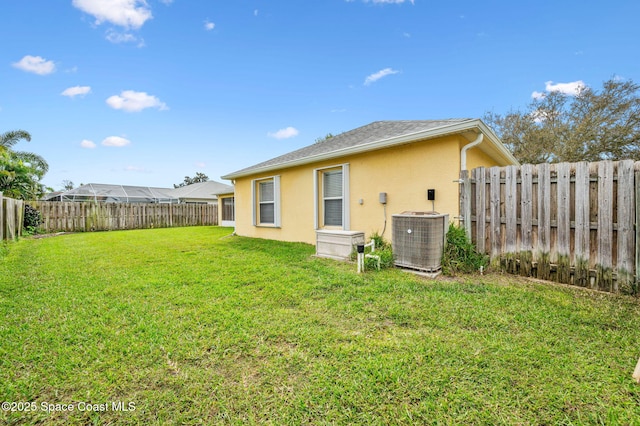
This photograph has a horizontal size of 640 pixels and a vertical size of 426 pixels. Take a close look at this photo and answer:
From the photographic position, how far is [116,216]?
1415 cm

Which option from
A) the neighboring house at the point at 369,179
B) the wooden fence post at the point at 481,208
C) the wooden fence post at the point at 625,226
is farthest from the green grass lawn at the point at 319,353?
the neighboring house at the point at 369,179

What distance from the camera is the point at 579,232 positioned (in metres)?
3.60

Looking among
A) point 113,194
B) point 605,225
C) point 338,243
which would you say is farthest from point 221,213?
point 605,225

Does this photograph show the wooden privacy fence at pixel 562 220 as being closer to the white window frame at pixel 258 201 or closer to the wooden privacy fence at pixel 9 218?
the white window frame at pixel 258 201

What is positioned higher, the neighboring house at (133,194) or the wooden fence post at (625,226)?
the neighboring house at (133,194)

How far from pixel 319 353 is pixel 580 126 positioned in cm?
1772

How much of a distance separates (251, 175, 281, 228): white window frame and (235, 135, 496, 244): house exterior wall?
125 millimetres

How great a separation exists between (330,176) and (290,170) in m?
1.45

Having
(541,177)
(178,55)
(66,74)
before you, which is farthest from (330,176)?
(66,74)

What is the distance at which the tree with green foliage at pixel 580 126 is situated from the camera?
12414 mm

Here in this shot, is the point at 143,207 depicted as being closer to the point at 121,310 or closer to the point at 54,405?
the point at 121,310

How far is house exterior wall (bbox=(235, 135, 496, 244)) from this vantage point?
16.1ft

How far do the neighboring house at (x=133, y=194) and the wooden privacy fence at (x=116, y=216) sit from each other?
2.53 metres

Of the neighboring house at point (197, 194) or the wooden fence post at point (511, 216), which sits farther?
the neighboring house at point (197, 194)
